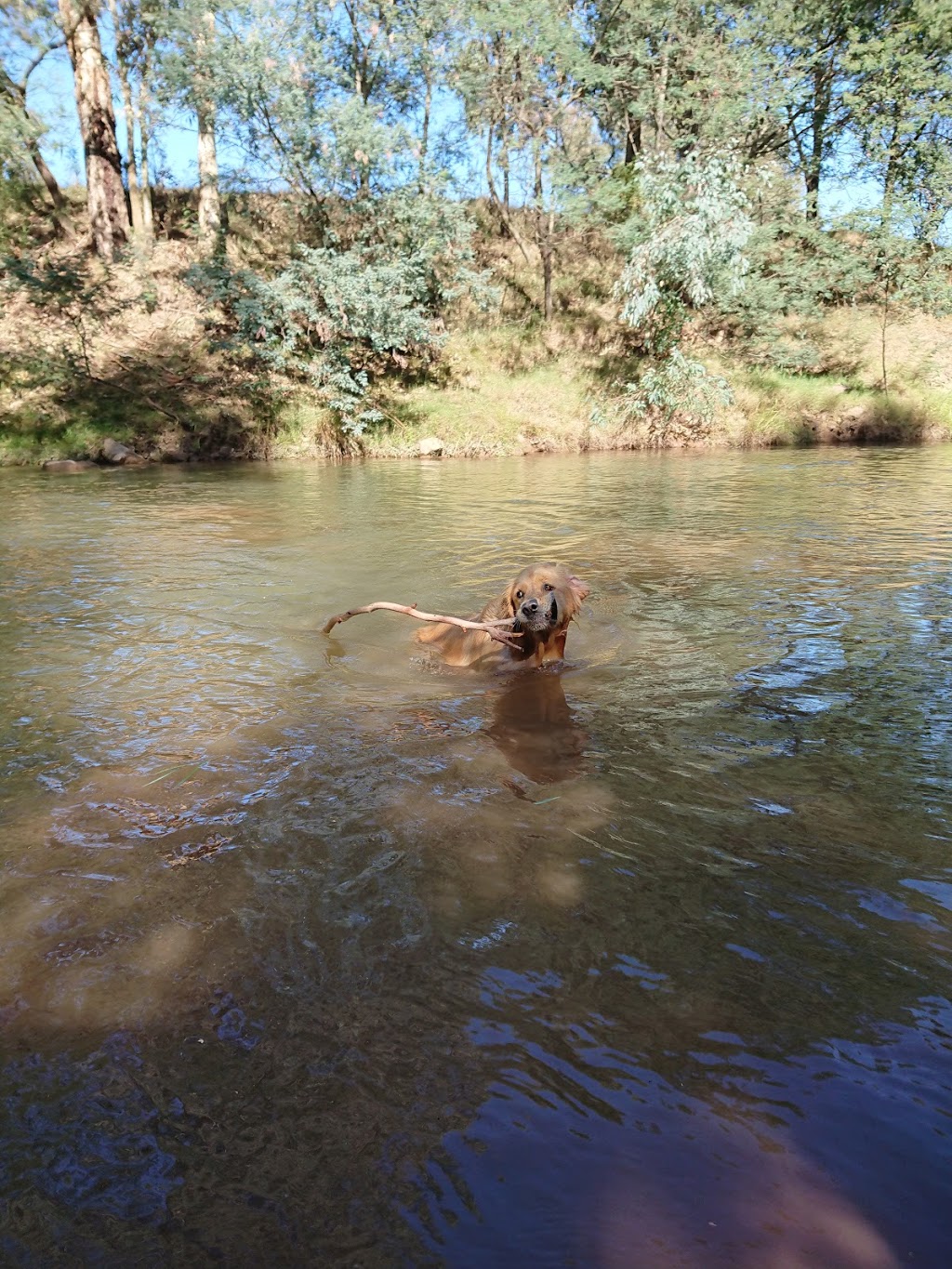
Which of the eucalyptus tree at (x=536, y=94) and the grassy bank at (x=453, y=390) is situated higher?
the eucalyptus tree at (x=536, y=94)

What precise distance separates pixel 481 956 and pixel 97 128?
101ft

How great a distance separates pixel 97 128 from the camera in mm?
25250

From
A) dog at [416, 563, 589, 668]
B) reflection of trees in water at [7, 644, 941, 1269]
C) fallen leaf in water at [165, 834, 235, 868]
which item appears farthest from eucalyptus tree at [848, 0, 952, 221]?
fallen leaf in water at [165, 834, 235, 868]

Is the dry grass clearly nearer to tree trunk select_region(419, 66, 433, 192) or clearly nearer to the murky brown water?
tree trunk select_region(419, 66, 433, 192)

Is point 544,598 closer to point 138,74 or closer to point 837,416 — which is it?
point 837,416

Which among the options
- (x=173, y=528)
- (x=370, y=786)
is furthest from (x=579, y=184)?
(x=370, y=786)

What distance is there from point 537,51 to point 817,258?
11.6 metres

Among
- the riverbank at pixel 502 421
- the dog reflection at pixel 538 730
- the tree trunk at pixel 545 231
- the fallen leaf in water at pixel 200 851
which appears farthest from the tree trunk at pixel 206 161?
the fallen leaf in water at pixel 200 851

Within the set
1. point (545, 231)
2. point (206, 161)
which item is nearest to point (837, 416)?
point (545, 231)

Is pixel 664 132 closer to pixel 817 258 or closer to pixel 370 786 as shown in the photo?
pixel 817 258

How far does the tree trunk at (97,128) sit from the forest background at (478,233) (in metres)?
0.09

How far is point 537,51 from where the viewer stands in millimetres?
25109

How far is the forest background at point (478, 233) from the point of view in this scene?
22.5 m

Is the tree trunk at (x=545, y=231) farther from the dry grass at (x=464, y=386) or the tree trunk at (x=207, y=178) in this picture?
the tree trunk at (x=207, y=178)
